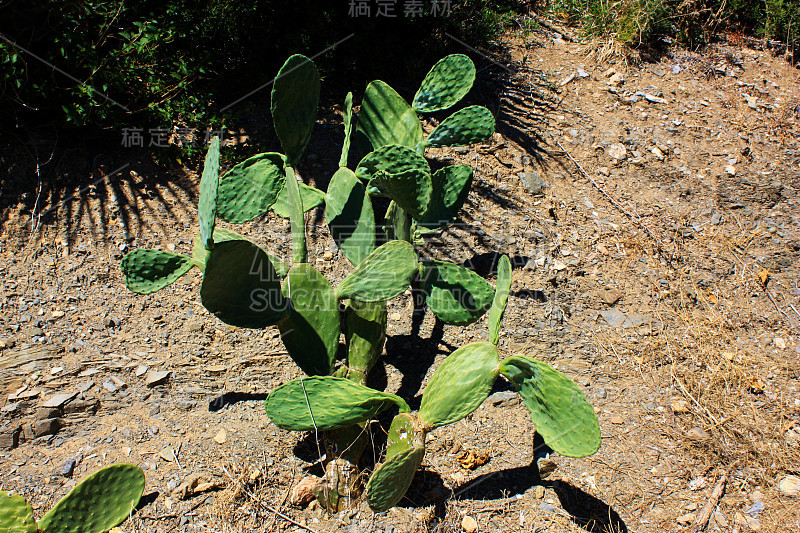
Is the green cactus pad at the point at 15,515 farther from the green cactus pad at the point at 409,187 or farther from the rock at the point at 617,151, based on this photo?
the rock at the point at 617,151

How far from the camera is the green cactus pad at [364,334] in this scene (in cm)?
212

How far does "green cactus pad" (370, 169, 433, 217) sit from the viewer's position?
1.96 m

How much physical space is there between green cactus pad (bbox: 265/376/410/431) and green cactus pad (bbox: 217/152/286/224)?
0.76m

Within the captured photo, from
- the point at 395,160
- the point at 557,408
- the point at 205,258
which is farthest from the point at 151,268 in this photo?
the point at 557,408

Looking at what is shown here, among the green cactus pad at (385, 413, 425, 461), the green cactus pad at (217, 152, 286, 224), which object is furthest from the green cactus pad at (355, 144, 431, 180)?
the green cactus pad at (385, 413, 425, 461)

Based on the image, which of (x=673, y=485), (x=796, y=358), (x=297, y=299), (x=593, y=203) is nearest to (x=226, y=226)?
(x=297, y=299)

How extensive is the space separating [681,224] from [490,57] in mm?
1688

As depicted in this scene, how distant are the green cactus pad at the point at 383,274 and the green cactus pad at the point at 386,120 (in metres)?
0.70

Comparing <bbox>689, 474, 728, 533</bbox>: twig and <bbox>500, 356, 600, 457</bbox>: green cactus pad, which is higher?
<bbox>500, 356, 600, 457</bbox>: green cactus pad

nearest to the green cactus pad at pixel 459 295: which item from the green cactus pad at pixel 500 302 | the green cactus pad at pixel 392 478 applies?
the green cactus pad at pixel 500 302

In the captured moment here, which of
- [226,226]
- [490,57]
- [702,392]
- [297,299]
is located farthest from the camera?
[490,57]

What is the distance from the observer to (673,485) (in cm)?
206

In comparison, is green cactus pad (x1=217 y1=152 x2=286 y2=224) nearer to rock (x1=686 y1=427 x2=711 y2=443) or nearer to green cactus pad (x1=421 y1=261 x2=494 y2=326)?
green cactus pad (x1=421 y1=261 x2=494 y2=326)

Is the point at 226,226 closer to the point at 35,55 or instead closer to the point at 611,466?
the point at 35,55
